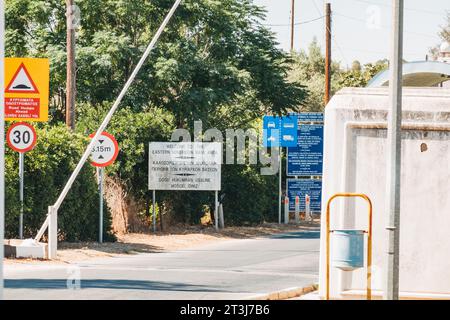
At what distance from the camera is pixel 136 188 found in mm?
35875

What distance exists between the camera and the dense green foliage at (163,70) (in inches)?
1404

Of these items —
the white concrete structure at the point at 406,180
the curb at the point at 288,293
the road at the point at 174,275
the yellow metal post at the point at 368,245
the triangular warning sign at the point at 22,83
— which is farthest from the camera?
the triangular warning sign at the point at 22,83

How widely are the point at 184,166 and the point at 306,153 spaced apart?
12.6 m

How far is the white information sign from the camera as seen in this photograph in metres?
35.2

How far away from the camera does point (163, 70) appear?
3572 cm

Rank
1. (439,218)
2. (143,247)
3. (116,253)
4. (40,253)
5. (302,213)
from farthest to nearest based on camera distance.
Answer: (302,213)
(143,247)
(116,253)
(40,253)
(439,218)

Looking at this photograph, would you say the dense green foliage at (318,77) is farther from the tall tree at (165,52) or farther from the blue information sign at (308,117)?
the tall tree at (165,52)

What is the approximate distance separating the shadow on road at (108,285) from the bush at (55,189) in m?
6.45

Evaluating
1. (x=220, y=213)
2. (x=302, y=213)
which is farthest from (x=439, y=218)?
(x=302, y=213)

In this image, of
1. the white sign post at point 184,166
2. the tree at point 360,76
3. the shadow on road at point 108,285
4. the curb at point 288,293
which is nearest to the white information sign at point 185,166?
the white sign post at point 184,166

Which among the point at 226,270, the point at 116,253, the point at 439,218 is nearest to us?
the point at 439,218

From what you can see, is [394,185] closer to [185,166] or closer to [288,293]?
[288,293]

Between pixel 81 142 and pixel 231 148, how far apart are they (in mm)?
12725
